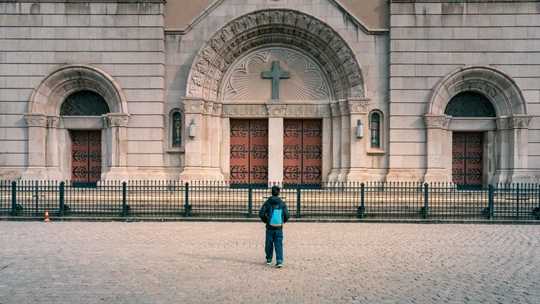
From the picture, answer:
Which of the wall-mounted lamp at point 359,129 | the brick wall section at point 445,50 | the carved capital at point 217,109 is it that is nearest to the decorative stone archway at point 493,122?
the brick wall section at point 445,50

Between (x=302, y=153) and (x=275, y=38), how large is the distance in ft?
17.7

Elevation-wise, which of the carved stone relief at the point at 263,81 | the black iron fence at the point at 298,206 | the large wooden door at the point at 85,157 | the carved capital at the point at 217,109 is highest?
the carved stone relief at the point at 263,81

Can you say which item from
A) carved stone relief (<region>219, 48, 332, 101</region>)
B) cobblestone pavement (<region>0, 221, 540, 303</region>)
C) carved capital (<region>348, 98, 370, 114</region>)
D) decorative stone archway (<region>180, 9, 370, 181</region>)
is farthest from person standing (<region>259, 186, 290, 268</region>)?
carved stone relief (<region>219, 48, 332, 101</region>)

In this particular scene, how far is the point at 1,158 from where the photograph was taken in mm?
19156

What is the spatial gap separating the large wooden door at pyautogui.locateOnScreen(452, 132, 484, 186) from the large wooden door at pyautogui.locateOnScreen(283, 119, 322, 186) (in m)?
6.03

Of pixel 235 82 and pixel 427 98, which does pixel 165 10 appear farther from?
pixel 427 98

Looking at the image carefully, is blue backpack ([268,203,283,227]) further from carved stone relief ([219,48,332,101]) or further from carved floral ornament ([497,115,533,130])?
carved floral ornament ([497,115,533,130])

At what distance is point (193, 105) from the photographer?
19.3 m

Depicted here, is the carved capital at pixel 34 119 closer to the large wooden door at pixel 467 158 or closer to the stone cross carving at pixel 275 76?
the stone cross carving at pixel 275 76

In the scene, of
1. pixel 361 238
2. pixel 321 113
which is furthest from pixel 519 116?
pixel 361 238

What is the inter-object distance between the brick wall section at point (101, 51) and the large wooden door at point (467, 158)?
515 inches

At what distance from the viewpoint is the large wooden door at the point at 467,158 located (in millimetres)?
19969

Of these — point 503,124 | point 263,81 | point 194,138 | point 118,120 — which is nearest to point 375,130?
point 503,124

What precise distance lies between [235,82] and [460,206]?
1088 centimetres
